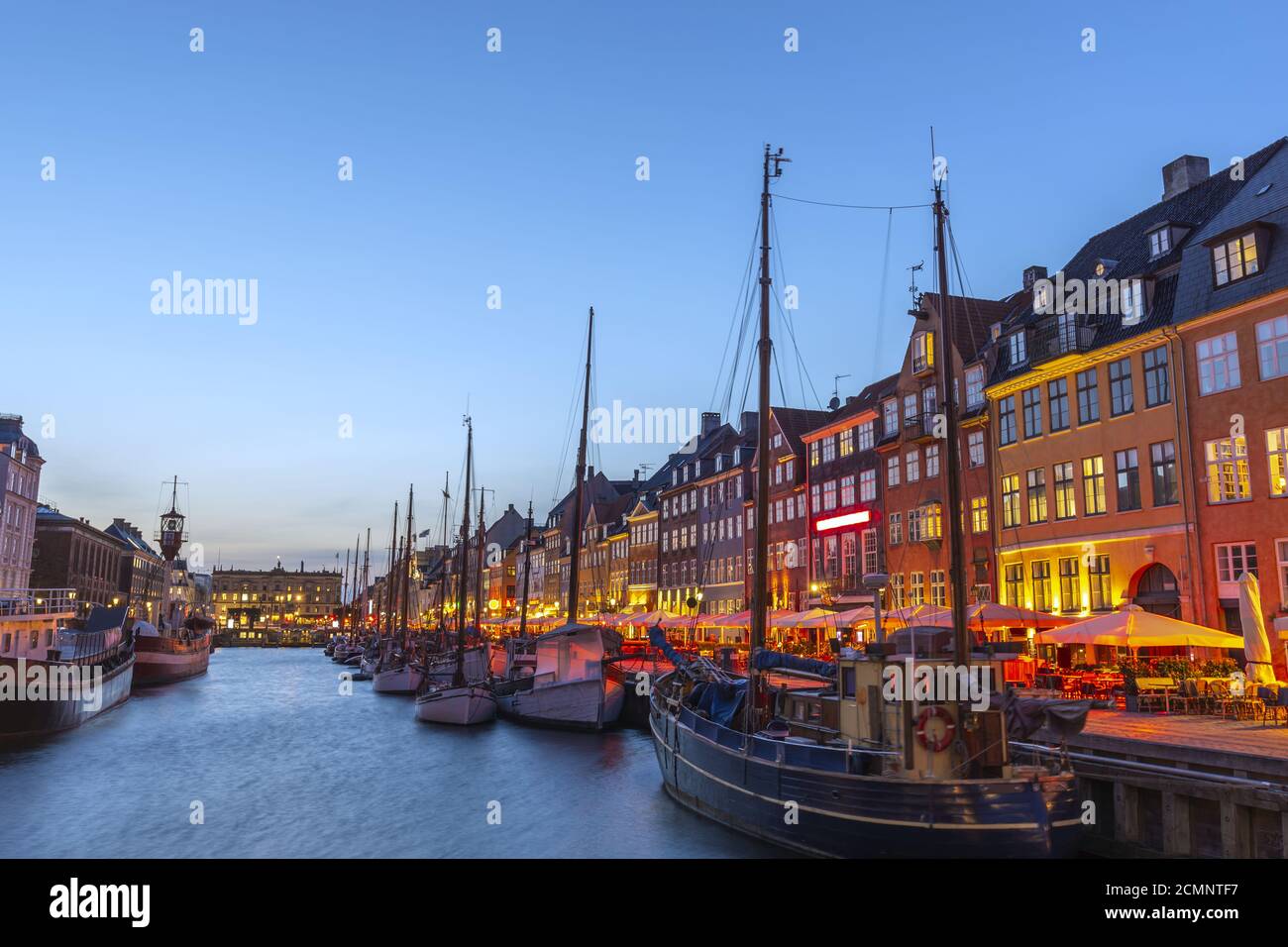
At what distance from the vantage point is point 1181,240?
35.1 m

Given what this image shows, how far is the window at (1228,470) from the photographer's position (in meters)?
30.0

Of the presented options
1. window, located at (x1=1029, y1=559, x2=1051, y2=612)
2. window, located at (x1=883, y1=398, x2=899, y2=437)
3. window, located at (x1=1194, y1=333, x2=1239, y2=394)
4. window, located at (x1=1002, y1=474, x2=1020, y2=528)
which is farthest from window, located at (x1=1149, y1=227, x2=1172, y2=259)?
window, located at (x1=883, y1=398, x2=899, y2=437)

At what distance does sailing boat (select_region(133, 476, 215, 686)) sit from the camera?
7512cm

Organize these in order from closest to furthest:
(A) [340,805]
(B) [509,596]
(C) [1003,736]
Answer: (C) [1003,736]
(A) [340,805]
(B) [509,596]

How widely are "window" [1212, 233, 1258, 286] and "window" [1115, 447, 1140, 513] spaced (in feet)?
22.1

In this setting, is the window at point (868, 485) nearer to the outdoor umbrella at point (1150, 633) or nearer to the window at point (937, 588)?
the window at point (937, 588)

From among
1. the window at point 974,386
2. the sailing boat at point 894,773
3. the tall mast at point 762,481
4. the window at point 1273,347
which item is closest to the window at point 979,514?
the window at point 974,386

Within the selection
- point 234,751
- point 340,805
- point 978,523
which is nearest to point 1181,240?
point 978,523

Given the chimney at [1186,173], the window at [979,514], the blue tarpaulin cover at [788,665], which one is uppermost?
the chimney at [1186,173]

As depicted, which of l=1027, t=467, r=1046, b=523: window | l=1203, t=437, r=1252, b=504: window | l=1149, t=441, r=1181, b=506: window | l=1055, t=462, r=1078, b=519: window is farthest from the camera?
l=1027, t=467, r=1046, b=523: window

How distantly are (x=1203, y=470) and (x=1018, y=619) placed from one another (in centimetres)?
811

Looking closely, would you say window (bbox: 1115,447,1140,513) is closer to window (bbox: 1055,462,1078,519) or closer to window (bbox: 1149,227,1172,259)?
window (bbox: 1055,462,1078,519)

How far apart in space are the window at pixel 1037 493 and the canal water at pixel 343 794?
18890 mm

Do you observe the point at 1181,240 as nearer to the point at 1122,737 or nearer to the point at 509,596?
the point at 1122,737
